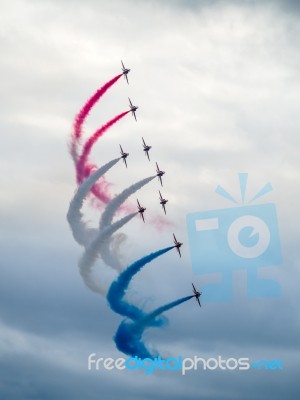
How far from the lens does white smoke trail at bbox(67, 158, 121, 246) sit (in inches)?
6471

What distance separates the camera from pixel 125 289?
15850 cm

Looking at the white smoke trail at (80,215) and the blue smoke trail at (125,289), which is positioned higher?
the white smoke trail at (80,215)

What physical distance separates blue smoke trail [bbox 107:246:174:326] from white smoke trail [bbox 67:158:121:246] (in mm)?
9029

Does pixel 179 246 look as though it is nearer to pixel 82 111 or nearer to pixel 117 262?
pixel 117 262

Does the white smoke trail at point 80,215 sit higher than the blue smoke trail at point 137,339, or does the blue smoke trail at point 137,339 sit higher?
the white smoke trail at point 80,215

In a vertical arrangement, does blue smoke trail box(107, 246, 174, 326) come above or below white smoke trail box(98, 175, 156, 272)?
below

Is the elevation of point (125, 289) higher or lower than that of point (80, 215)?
lower

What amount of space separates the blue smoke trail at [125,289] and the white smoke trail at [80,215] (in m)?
9.03

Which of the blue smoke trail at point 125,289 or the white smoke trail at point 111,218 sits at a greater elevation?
the white smoke trail at point 111,218

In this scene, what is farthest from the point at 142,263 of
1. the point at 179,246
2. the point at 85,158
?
the point at 85,158

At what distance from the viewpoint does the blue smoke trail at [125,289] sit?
158 m

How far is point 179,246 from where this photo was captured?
16000 cm

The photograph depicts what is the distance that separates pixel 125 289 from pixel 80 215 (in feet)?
46.9

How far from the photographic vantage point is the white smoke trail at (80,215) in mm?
164375
